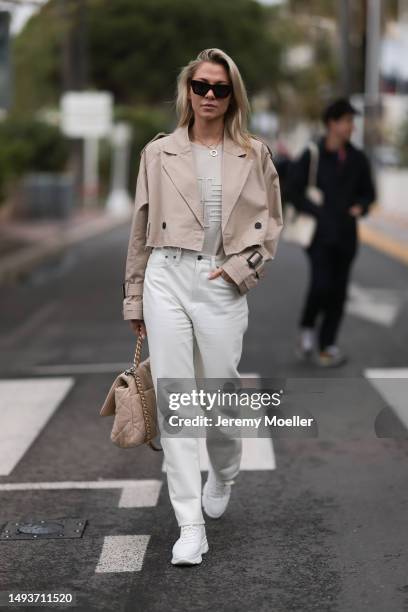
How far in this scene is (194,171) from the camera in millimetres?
4285

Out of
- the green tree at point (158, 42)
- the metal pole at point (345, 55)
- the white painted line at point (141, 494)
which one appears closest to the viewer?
the white painted line at point (141, 494)

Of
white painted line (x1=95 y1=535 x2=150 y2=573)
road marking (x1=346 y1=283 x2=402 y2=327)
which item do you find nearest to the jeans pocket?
white painted line (x1=95 y1=535 x2=150 y2=573)

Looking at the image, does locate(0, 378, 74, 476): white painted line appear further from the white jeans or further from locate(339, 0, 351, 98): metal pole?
locate(339, 0, 351, 98): metal pole

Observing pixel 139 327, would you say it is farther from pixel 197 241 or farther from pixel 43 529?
pixel 43 529

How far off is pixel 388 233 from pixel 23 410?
16.9 meters

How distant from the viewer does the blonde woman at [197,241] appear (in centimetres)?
428

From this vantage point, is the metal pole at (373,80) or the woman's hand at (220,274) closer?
the woman's hand at (220,274)

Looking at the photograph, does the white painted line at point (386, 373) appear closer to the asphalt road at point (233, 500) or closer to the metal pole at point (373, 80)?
the asphalt road at point (233, 500)

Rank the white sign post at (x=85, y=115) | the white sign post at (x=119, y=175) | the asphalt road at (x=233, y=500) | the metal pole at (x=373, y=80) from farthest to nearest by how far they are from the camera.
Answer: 1. the metal pole at (x=373, y=80)
2. the white sign post at (x=119, y=175)
3. the white sign post at (x=85, y=115)
4. the asphalt road at (x=233, y=500)

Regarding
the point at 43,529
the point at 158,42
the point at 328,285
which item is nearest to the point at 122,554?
the point at 43,529

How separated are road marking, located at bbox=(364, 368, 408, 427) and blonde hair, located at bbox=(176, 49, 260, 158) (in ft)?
8.50

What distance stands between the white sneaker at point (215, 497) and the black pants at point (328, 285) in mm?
3680

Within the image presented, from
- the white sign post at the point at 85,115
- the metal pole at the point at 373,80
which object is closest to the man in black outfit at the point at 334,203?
the white sign post at the point at 85,115

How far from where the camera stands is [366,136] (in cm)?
3666
